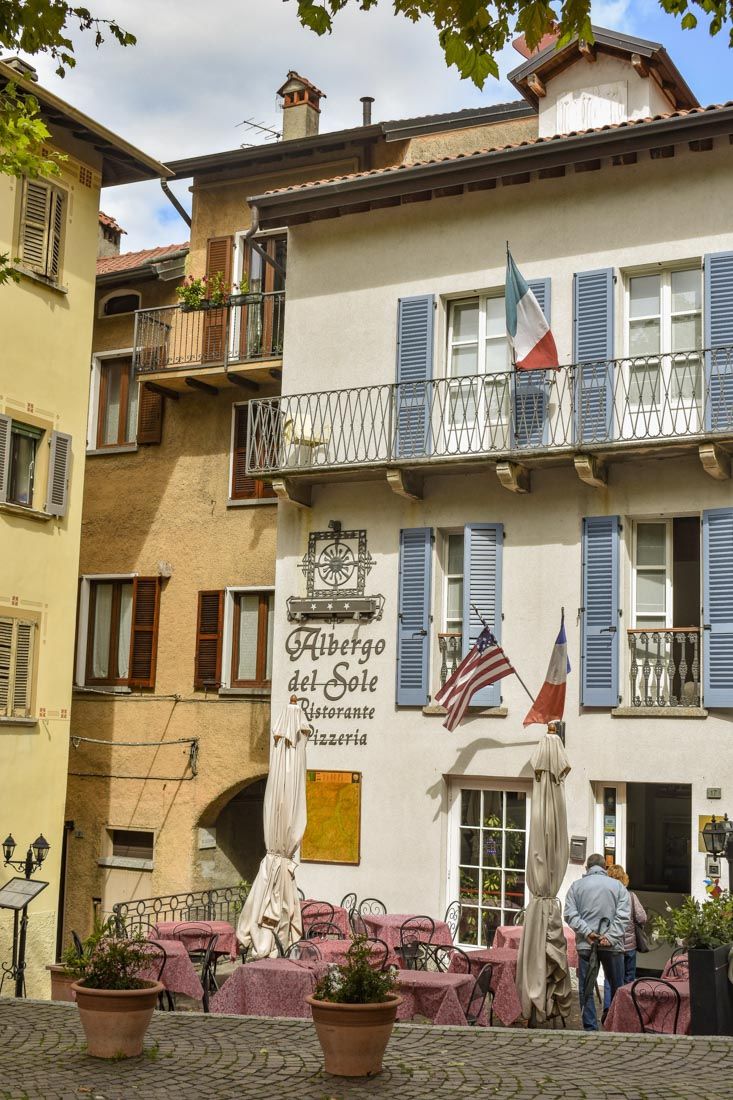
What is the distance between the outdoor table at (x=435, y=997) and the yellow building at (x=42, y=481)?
307 inches

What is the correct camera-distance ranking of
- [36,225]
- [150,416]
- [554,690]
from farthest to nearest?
[150,416] → [36,225] → [554,690]

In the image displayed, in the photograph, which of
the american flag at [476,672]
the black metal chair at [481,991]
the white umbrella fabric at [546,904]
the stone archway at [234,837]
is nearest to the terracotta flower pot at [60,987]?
the black metal chair at [481,991]

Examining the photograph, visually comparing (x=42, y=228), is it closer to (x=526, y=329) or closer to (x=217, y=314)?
(x=217, y=314)

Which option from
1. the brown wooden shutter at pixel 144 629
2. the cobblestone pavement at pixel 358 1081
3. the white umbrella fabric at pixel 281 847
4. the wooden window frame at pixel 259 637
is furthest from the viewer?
the brown wooden shutter at pixel 144 629

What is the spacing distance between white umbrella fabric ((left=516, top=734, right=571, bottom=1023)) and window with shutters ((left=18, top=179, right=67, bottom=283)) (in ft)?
35.1

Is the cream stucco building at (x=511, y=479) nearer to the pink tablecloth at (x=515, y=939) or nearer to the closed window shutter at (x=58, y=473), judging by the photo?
the pink tablecloth at (x=515, y=939)

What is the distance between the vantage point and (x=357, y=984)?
386 inches

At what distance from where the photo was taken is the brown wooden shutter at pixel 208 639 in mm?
20594

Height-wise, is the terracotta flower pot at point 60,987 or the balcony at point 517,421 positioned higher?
the balcony at point 517,421

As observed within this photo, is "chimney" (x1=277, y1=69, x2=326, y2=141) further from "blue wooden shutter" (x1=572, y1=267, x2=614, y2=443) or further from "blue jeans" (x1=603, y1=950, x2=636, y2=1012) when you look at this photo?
"blue jeans" (x1=603, y1=950, x2=636, y2=1012)

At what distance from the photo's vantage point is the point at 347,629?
17.9 m

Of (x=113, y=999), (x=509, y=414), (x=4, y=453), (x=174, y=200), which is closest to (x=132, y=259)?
(x=174, y=200)

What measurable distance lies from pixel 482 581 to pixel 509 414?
6.82 ft

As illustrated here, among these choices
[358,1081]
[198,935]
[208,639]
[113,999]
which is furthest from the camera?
[208,639]
